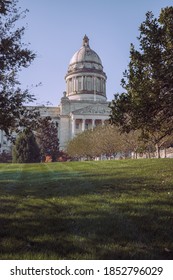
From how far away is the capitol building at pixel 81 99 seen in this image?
109m

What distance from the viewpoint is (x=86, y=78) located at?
404 feet

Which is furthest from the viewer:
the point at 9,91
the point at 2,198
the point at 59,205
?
the point at 9,91

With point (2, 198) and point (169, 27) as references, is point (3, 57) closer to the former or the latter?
point (2, 198)

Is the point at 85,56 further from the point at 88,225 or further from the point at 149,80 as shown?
the point at 88,225

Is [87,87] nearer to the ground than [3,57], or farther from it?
farther from it

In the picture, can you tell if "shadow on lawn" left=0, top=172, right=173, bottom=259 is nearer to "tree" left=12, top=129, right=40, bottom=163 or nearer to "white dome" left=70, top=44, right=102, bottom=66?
"tree" left=12, top=129, right=40, bottom=163

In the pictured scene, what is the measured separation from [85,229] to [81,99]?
115m

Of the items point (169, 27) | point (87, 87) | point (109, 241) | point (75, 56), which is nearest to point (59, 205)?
point (109, 241)

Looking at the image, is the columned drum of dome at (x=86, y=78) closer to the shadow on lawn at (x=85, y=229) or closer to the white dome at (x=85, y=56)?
the white dome at (x=85, y=56)

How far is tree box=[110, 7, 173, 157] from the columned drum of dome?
106360 millimetres

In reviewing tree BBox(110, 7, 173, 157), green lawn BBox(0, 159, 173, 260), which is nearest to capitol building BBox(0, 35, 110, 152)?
tree BBox(110, 7, 173, 157)

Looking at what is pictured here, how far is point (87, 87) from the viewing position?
123m
